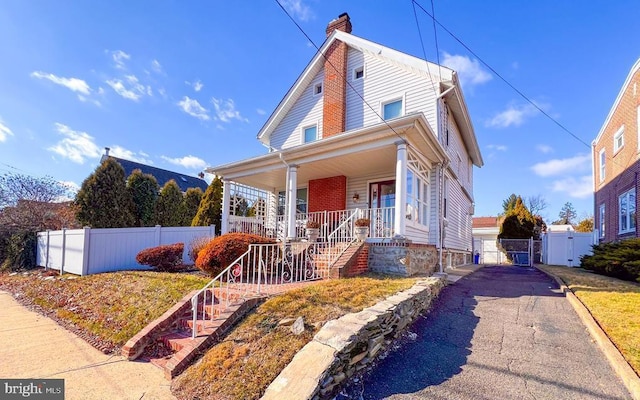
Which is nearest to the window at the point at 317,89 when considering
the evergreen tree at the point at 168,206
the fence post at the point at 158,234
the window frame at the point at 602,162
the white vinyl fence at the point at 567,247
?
the fence post at the point at 158,234

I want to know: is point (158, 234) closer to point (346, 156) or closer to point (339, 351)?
point (346, 156)

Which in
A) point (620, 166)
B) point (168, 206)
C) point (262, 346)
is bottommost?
point (262, 346)

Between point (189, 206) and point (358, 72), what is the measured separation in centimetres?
1143

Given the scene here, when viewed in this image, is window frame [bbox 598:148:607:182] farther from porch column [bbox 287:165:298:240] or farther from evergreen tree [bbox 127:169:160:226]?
evergreen tree [bbox 127:169:160:226]

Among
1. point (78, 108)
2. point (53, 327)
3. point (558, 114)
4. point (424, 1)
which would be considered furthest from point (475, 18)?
point (78, 108)

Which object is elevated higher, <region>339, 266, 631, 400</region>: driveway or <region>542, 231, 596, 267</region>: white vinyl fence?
<region>542, 231, 596, 267</region>: white vinyl fence

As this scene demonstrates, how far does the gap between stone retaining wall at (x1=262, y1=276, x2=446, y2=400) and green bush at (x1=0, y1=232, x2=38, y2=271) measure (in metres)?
14.7

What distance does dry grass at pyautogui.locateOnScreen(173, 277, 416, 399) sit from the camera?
126 inches

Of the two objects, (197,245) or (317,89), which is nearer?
(197,245)

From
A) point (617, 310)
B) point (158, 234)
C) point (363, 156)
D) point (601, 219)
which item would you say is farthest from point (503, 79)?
point (601, 219)

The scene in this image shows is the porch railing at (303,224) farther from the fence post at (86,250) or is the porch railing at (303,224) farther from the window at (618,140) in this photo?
the window at (618,140)

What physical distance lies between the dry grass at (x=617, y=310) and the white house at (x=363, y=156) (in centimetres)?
354

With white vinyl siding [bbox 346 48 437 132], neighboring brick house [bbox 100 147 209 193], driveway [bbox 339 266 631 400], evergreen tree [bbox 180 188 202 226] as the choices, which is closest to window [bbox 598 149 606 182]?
white vinyl siding [bbox 346 48 437 132]

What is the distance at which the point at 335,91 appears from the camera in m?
12.5
